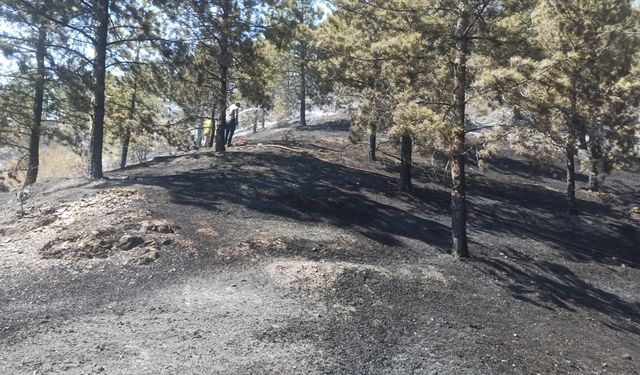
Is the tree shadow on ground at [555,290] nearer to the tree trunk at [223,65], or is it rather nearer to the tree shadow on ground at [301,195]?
the tree shadow on ground at [301,195]

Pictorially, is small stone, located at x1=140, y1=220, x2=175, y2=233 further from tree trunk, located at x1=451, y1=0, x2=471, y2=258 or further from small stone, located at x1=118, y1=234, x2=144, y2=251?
tree trunk, located at x1=451, y1=0, x2=471, y2=258

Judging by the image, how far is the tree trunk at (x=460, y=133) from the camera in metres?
8.83

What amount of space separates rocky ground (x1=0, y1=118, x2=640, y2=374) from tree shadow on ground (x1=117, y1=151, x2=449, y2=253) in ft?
0.21

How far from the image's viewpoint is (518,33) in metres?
8.79

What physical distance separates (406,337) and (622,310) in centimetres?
496

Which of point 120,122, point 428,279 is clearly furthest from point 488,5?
point 120,122

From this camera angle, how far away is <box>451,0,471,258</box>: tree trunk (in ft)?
29.0

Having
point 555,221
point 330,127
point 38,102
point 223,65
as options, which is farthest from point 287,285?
point 330,127

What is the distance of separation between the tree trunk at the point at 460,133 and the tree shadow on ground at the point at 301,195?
730mm

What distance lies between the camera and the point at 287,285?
719cm

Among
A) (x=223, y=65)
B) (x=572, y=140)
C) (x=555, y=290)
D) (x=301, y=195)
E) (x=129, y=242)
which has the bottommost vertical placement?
(x=555, y=290)

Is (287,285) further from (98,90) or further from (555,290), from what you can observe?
(98,90)

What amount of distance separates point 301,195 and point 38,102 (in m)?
7.83

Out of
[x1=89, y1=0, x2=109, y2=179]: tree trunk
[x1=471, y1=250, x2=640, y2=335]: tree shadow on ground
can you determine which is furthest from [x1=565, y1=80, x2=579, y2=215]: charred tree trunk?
[x1=89, y1=0, x2=109, y2=179]: tree trunk
